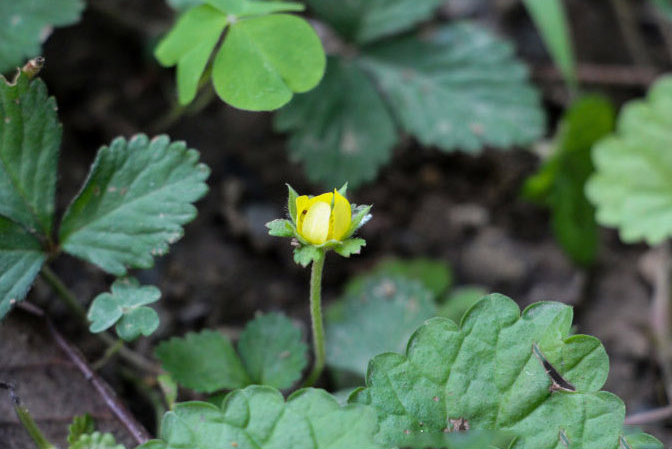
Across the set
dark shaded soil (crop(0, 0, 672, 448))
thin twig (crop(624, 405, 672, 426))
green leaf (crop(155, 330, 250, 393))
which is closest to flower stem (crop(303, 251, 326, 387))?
green leaf (crop(155, 330, 250, 393))

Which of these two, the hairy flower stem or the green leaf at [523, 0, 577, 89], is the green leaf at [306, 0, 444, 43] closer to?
the green leaf at [523, 0, 577, 89]

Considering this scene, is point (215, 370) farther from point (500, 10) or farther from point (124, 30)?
point (500, 10)

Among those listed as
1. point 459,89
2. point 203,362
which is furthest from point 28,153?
point 459,89

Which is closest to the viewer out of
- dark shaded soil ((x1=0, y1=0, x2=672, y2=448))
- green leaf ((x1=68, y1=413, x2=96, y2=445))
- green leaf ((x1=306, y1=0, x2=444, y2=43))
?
green leaf ((x1=68, y1=413, x2=96, y2=445))

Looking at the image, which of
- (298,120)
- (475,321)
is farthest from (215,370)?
(298,120)

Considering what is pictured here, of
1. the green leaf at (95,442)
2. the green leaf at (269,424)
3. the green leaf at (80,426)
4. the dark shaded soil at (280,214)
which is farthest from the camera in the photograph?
the dark shaded soil at (280,214)

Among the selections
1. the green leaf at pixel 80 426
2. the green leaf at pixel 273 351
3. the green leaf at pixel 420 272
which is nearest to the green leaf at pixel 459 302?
the green leaf at pixel 420 272

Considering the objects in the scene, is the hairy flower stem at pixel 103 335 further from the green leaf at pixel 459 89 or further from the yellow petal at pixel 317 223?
the green leaf at pixel 459 89
